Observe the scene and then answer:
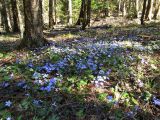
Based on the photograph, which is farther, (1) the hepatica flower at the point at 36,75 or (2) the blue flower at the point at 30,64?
(2) the blue flower at the point at 30,64

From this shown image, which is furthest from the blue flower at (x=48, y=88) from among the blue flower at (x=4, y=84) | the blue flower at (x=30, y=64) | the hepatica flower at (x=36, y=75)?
the blue flower at (x=30, y=64)

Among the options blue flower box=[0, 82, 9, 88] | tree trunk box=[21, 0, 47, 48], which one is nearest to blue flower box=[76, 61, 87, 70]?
blue flower box=[0, 82, 9, 88]

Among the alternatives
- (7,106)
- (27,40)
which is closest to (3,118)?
(7,106)

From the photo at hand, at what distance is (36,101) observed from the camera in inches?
201

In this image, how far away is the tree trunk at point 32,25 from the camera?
9352 mm

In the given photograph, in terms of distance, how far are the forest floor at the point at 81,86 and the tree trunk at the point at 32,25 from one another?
1718 mm

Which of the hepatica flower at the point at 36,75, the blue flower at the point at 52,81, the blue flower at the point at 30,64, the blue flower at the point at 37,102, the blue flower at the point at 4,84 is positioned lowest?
the blue flower at the point at 37,102

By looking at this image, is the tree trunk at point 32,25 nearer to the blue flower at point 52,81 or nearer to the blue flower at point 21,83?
the blue flower at point 21,83

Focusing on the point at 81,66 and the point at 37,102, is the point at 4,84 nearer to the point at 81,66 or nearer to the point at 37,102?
the point at 37,102

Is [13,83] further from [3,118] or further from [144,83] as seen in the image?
[144,83]

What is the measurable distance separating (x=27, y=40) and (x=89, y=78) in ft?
14.1

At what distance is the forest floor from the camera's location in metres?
4.99

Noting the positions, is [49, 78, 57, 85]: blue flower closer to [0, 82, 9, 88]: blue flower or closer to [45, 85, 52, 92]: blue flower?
[45, 85, 52, 92]: blue flower

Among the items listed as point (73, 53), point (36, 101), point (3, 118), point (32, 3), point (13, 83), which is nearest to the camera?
point (3, 118)
